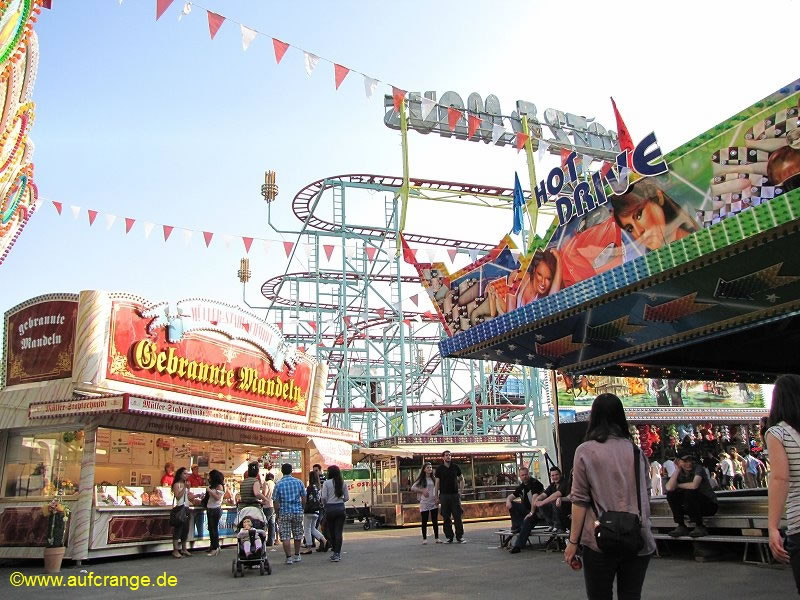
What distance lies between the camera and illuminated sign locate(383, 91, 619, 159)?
23.2 m

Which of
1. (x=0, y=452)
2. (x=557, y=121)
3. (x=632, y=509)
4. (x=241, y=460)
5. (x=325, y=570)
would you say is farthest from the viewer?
(x=557, y=121)

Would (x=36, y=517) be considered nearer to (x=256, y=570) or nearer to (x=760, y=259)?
(x=256, y=570)

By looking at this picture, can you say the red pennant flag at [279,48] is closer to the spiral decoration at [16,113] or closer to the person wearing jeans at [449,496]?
the spiral decoration at [16,113]

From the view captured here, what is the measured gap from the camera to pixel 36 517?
34.4 ft

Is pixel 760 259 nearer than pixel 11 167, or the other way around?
pixel 760 259

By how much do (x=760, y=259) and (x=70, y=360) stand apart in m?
9.77

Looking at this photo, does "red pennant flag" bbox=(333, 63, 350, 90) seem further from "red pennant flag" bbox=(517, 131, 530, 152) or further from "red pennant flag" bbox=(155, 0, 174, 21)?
"red pennant flag" bbox=(517, 131, 530, 152)

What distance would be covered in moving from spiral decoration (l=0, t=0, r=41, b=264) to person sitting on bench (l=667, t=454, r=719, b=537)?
28.2ft

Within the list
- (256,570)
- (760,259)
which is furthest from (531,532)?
(760,259)

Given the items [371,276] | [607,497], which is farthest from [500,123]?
[607,497]

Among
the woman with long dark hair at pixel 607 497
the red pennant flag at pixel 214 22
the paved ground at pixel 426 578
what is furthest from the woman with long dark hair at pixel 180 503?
the woman with long dark hair at pixel 607 497

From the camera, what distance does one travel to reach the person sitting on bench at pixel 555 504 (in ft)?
30.4

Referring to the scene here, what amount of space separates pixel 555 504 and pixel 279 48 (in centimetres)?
816

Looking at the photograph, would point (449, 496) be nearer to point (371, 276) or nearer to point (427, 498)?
point (427, 498)
